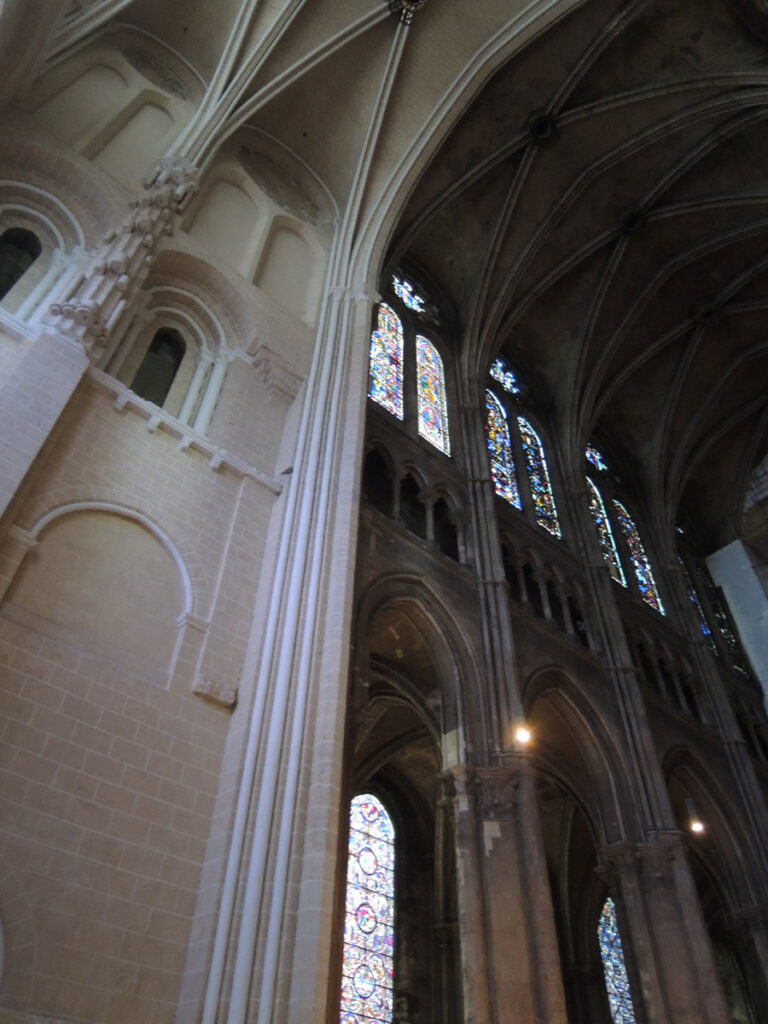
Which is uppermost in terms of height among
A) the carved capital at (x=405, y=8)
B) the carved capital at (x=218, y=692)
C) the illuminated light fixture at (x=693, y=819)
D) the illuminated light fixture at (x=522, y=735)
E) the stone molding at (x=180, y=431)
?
the carved capital at (x=405, y=8)

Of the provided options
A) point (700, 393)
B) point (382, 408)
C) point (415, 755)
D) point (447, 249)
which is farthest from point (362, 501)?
point (700, 393)

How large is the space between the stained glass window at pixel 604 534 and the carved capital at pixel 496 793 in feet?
22.1

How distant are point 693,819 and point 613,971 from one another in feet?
10.8

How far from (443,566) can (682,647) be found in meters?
6.60

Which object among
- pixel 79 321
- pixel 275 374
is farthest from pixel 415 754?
pixel 79 321

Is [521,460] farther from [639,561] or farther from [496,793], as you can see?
[496,793]

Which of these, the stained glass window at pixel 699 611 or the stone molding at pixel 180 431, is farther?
the stained glass window at pixel 699 611

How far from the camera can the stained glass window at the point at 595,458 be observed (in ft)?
56.6

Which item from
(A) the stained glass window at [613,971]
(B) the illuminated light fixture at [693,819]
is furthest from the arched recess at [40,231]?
(A) the stained glass window at [613,971]

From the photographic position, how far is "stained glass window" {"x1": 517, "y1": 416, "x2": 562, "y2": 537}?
1388 centimetres

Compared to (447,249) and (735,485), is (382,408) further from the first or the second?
(735,485)

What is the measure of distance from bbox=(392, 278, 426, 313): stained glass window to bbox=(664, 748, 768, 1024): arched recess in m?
8.73

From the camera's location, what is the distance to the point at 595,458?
17.5 m

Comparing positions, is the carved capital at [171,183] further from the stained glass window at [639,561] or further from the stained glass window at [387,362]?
the stained glass window at [639,561]
